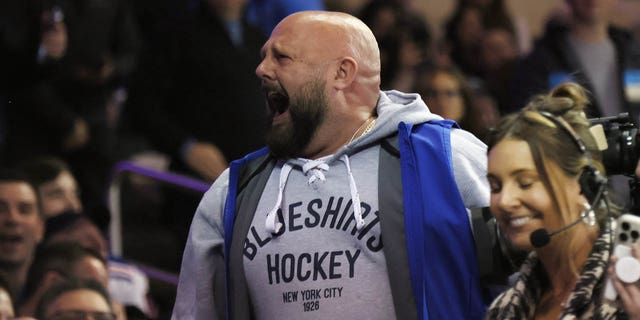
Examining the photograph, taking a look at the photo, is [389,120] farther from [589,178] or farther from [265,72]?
[589,178]

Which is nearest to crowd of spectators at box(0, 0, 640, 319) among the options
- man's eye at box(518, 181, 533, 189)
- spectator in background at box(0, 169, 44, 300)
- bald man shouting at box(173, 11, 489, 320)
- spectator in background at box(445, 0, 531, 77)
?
spectator in background at box(0, 169, 44, 300)

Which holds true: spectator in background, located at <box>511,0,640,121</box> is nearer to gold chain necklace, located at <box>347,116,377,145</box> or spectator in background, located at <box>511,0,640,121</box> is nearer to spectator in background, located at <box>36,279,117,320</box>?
spectator in background, located at <box>36,279,117,320</box>

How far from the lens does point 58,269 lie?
5824 mm

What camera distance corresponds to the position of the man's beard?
4.24 m

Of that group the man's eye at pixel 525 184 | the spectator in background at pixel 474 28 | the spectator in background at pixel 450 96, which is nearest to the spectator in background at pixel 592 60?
the spectator in background at pixel 450 96

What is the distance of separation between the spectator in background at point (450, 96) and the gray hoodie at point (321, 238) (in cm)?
240

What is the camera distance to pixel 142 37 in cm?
846

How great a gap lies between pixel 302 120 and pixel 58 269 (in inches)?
76.7

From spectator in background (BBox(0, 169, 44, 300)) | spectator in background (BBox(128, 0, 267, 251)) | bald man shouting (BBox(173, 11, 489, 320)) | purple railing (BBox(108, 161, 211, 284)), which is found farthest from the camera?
purple railing (BBox(108, 161, 211, 284))

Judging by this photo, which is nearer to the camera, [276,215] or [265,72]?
[276,215]

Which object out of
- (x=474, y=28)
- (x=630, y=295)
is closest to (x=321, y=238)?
(x=630, y=295)

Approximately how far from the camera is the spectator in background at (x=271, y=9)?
6.67m

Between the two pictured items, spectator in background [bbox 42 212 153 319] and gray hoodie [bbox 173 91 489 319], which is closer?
gray hoodie [bbox 173 91 489 319]

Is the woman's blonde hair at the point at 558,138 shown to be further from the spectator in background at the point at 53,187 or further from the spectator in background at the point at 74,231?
the spectator in background at the point at 53,187
